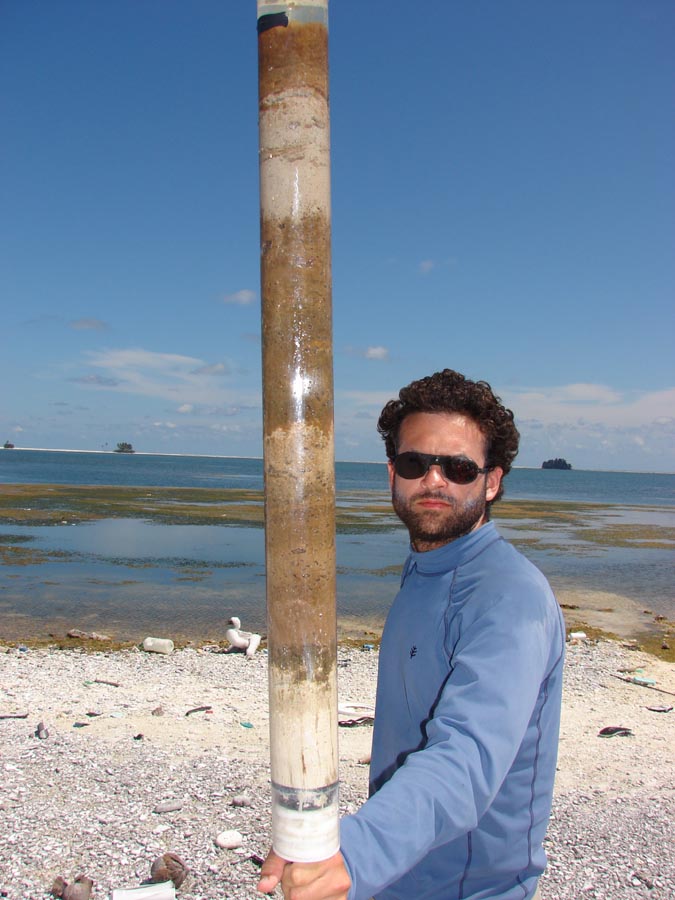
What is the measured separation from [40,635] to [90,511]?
3159cm

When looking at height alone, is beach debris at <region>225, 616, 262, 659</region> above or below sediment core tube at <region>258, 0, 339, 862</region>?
below

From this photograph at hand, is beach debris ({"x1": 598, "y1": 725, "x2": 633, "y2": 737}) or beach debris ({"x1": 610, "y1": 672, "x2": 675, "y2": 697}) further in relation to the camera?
beach debris ({"x1": 610, "y1": 672, "x2": 675, "y2": 697})

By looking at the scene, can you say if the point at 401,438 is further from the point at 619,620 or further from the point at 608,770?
the point at 619,620

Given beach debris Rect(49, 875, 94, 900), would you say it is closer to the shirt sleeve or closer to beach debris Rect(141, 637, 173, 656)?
the shirt sleeve

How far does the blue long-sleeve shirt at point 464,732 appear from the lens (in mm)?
1849

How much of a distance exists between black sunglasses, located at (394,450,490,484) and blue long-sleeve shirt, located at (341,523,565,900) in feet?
0.76

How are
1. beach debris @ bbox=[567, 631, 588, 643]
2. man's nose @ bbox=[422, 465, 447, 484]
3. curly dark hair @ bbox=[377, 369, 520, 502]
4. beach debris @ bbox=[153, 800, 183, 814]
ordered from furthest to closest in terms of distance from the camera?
beach debris @ bbox=[567, 631, 588, 643], beach debris @ bbox=[153, 800, 183, 814], curly dark hair @ bbox=[377, 369, 520, 502], man's nose @ bbox=[422, 465, 447, 484]

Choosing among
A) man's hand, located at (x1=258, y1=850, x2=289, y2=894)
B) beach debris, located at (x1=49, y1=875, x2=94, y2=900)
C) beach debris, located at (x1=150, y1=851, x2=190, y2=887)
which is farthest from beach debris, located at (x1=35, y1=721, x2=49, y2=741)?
man's hand, located at (x1=258, y1=850, x2=289, y2=894)

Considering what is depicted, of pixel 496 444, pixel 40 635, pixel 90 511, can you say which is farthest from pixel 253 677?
pixel 90 511

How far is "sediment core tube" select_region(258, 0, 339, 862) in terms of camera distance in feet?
5.89

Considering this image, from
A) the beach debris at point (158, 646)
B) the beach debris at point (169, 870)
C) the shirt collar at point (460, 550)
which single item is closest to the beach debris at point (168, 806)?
the beach debris at point (169, 870)

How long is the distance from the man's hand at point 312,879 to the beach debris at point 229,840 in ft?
18.3

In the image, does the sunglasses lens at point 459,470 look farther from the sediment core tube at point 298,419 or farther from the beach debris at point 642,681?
the beach debris at point 642,681

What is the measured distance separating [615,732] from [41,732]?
25.3ft
